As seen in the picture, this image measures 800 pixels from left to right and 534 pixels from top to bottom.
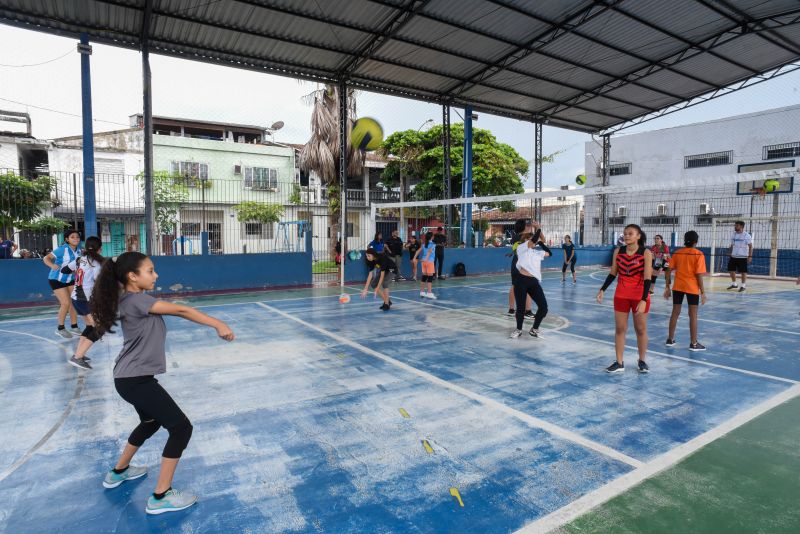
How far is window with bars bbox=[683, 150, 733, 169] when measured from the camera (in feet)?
78.1

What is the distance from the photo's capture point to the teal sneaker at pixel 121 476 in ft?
10.8

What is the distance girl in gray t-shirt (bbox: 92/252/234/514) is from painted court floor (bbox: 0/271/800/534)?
34cm

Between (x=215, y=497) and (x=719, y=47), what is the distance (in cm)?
2167

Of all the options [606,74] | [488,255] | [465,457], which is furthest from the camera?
[488,255]

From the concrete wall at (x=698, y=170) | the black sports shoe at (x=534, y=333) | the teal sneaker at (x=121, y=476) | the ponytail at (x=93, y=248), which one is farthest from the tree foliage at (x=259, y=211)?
the concrete wall at (x=698, y=170)

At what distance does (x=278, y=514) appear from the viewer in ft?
9.85

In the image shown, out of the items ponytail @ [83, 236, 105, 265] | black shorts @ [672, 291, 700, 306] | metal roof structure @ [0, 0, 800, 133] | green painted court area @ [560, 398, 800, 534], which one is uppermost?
metal roof structure @ [0, 0, 800, 133]

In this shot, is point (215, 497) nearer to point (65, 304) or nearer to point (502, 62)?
point (65, 304)

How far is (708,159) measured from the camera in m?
24.4

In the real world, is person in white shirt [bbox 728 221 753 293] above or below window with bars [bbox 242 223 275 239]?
below

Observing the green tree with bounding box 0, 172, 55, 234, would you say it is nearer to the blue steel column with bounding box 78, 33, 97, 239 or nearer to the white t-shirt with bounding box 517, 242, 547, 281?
the blue steel column with bounding box 78, 33, 97, 239

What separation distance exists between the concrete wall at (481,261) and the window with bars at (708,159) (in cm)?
621

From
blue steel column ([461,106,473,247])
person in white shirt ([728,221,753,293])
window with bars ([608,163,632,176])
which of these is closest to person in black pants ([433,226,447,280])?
blue steel column ([461,106,473,247])

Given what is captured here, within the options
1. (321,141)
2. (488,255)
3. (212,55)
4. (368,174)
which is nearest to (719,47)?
(488,255)
